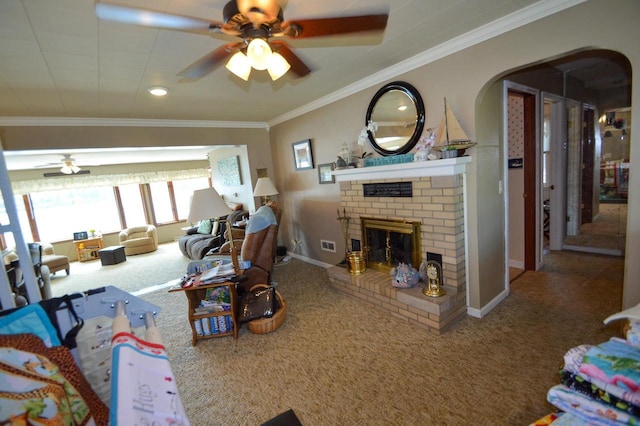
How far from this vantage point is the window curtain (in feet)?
21.0

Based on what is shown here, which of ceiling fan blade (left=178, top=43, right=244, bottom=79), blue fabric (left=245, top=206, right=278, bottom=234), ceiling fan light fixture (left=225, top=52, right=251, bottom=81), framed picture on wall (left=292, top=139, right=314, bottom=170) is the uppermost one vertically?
ceiling fan blade (left=178, top=43, right=244, bottom=79)

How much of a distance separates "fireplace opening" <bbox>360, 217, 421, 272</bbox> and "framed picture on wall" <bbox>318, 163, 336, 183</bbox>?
2.78 ft

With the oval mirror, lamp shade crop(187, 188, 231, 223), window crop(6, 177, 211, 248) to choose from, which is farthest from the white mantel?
window crop(6, 177, 211, 248)

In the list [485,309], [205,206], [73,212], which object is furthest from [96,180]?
[485,309]

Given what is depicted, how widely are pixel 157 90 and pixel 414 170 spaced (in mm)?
2583

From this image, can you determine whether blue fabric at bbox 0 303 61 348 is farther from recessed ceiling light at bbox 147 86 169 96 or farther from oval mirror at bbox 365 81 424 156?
oval mirror at bbox 365 81 424 156

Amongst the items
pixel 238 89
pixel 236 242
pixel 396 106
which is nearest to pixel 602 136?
pixel 396 106

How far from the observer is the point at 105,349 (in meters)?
1.01

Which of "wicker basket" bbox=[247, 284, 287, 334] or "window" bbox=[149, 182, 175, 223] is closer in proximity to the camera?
"wicker basket" bbox=[247, 284, 287, 334]

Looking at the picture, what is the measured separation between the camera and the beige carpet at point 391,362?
1.65 meters

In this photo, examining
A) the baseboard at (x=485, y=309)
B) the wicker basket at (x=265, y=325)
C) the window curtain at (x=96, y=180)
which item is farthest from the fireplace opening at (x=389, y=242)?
the window curtain at (x=96, y=180)

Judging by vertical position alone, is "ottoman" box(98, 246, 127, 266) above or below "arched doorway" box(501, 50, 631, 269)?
below

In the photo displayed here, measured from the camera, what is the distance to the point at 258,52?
4.67 ft

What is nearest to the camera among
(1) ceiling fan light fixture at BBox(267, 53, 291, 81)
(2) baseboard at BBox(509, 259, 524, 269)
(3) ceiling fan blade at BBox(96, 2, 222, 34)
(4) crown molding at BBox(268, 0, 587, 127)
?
(3) ceiling fan blade at BBox(96, 2, 222, 34)
